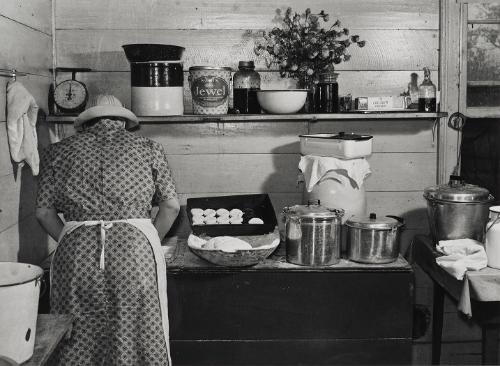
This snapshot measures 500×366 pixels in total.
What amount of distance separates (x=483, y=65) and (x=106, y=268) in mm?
2309

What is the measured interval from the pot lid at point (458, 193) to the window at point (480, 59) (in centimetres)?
66

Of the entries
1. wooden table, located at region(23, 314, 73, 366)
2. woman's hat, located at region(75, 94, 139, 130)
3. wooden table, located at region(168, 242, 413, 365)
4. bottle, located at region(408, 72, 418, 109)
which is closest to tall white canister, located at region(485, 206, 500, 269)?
wooden table, located at region(168, 242, 413, 365)

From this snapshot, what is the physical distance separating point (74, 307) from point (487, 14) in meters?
2.59

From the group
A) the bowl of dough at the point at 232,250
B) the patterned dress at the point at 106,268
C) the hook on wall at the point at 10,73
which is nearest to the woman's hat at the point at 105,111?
the patterned dress at the point at 106,268

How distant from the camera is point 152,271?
2693 mm

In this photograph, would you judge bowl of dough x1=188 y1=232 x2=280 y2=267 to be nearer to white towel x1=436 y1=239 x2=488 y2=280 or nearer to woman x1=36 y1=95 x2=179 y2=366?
woman x1=36 y1=95 x2=179 y2=366

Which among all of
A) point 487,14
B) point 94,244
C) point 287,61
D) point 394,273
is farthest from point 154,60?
point 487,14

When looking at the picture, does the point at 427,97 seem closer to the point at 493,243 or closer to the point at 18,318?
the point at 493,243

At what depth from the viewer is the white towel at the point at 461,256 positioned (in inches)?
111

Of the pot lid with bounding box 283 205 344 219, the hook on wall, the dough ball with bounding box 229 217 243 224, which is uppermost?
the hook on wall

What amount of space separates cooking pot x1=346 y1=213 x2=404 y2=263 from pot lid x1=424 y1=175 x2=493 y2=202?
0.77ft

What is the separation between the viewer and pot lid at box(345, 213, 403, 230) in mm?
2980

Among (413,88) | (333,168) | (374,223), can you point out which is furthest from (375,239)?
(413,88)

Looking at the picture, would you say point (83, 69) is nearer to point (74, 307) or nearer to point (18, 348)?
point (74, 307)
